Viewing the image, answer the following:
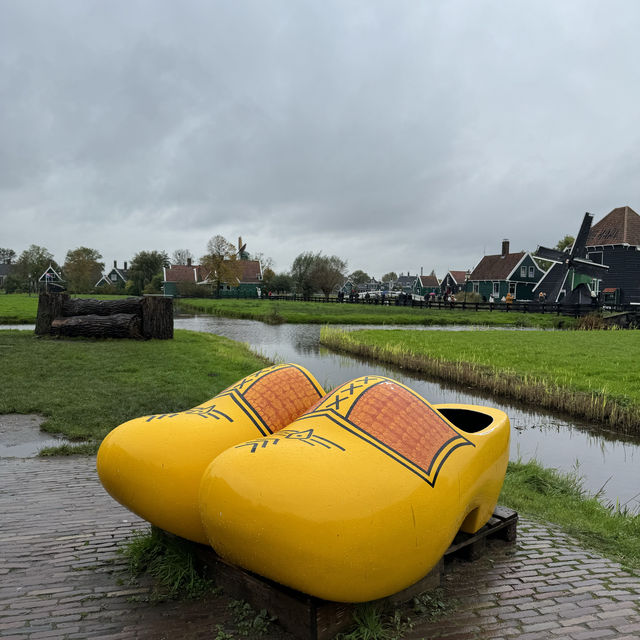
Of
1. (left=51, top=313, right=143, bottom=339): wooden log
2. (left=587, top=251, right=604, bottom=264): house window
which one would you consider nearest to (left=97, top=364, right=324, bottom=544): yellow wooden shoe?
(left=51, top=313, right=143, bottom=339): wooden log

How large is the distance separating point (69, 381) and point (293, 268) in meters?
51.9

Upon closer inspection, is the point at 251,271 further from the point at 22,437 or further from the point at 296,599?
the point at 296,599

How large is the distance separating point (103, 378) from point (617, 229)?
111ft

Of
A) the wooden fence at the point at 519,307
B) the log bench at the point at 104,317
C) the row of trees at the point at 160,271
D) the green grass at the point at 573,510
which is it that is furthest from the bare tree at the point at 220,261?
the green grass at the point at 573,510

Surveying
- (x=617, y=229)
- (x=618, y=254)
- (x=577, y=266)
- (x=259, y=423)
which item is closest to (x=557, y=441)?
(x=259, y=423)

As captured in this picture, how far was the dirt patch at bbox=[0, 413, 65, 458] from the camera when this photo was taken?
4.38 metres

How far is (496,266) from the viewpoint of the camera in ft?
142

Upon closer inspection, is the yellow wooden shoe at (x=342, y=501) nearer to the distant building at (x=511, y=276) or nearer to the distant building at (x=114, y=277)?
the distant building at (x=511, y=276)

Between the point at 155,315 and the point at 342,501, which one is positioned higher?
the point at 155,315

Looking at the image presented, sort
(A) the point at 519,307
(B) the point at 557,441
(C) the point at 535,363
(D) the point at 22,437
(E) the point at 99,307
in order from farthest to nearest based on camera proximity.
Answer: (A) the point at 519,307 < (E) the point at 99,307 < (C) the point at 535,363 < (B) the point at 557,441 < (D) the point at 22,437

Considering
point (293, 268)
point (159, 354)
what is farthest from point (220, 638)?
point (293, 268)

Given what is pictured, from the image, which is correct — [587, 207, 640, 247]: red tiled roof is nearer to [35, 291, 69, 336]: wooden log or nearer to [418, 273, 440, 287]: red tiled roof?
[35, 291, 69, 336]: wooden log

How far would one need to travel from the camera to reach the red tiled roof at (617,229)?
31.8m

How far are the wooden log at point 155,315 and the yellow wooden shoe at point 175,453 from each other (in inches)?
416
